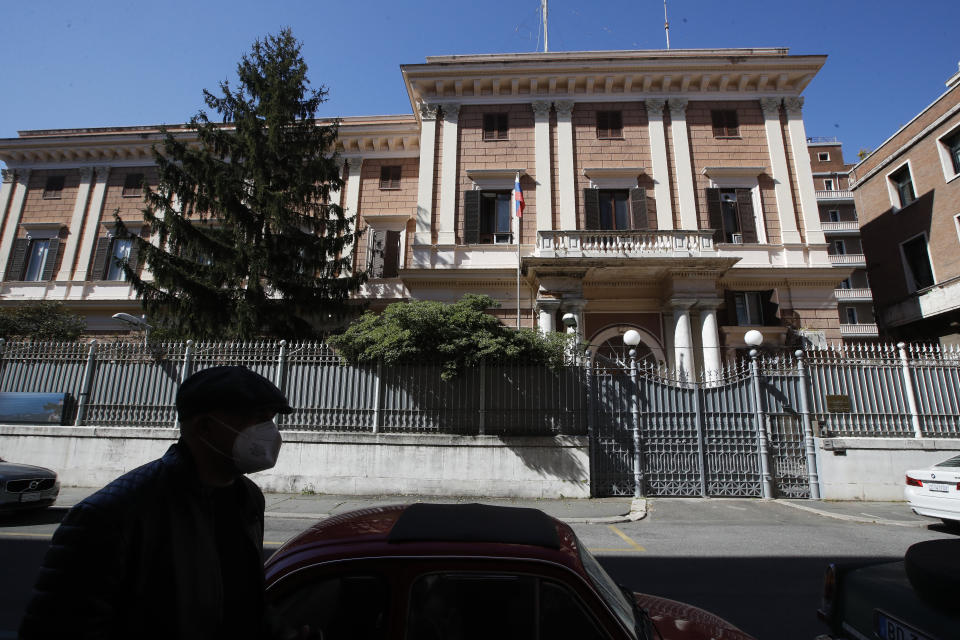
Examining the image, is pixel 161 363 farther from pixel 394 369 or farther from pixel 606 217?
pixel 606 217

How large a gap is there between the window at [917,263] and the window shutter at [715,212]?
34.2 ft

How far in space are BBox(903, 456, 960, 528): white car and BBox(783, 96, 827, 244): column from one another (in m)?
12.0

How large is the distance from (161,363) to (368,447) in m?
5.88

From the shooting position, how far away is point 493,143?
19.2 metres

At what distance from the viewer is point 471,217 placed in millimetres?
18297

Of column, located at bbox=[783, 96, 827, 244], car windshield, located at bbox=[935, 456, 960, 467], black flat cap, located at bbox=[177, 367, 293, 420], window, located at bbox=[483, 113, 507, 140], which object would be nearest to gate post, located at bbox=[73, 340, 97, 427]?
black flat cap, located at bbox=[177, 367, 293, 420]

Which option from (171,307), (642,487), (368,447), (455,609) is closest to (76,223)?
(171,307)

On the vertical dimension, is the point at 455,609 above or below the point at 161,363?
below

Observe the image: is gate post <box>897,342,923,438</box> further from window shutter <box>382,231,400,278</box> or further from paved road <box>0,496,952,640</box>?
window shutter <box>382,231,400,278</box>

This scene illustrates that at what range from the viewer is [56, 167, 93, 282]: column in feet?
71.1

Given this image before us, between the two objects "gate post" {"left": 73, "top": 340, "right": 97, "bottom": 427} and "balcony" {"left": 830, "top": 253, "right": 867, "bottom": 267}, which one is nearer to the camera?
"gate post" {"left": 73, "top": 340, "right": 97, "bottom": 427}

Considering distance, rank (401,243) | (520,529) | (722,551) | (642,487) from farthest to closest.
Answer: (401,243) → (642,487) → (722,551) → (520,529)

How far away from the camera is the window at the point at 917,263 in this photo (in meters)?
20.3

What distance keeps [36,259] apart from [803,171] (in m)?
34.0
